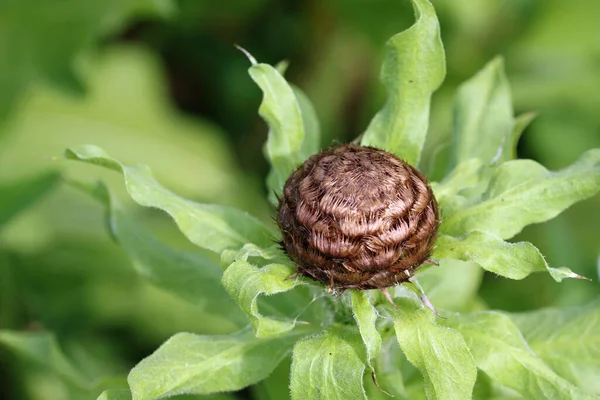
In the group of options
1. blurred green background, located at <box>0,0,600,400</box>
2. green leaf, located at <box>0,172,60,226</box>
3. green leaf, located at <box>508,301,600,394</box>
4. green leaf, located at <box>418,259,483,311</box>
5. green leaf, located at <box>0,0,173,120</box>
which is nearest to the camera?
green leaf, located at <box>508,301,600,394</box>

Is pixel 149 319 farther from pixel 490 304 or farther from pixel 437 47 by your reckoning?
pixel 437 47

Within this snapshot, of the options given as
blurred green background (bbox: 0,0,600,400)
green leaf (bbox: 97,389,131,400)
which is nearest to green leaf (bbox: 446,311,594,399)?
green leaf (bbox: 97,389,131,400)

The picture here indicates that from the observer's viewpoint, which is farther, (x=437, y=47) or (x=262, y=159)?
(x=262, y=159)

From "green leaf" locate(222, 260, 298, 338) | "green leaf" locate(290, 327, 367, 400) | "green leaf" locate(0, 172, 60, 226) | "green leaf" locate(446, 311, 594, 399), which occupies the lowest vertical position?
"green leaf" locate(0, 172, 60, 226)

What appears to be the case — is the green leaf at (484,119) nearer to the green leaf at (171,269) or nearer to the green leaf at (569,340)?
the green leaf at (569,340)

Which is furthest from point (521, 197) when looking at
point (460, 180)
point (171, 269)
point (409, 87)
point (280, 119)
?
point (171, 269)

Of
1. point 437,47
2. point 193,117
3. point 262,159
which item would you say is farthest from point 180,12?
point 437,47

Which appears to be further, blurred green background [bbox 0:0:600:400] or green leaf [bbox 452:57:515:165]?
blurred green background [bbox 0:0:600:400]

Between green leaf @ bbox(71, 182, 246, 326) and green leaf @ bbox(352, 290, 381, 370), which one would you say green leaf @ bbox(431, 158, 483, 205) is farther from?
green leaf @ bbox(71, 182, 246, 326)
